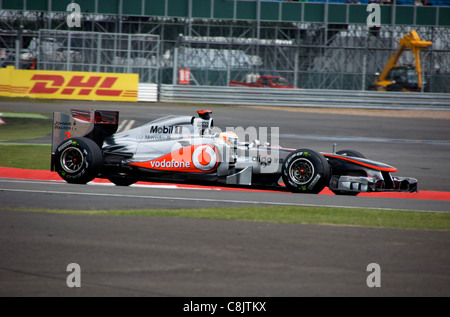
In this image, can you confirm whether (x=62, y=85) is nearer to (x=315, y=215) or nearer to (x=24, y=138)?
(x=24, y=138)

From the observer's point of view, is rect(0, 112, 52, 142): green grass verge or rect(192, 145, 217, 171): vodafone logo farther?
rect(0, 112, 52, 142): green grass verge

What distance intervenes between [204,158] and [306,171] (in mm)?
1563

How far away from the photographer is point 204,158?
975cm

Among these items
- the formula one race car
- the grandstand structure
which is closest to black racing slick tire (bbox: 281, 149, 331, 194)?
the formula one race car

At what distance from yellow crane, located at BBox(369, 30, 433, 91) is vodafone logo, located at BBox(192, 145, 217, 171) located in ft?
84.5

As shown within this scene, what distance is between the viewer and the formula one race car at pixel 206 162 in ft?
31.3

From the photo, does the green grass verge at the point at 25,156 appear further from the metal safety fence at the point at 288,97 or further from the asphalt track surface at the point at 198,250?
the metal safety fence at the point at 288,97

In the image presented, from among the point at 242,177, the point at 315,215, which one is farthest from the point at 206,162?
the point at 315,215

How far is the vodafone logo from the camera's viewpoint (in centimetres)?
973

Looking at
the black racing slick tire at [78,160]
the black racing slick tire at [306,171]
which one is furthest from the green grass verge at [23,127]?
the black racing slick tire at [306,171]

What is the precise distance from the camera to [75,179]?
9984 millimetres

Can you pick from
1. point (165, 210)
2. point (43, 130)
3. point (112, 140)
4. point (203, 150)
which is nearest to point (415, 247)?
point (165, 210)

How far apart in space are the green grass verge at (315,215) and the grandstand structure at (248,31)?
972 inches

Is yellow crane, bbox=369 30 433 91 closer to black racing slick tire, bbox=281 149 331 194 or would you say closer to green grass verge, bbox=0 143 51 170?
green grass verge, bbox=0 143 51 170
